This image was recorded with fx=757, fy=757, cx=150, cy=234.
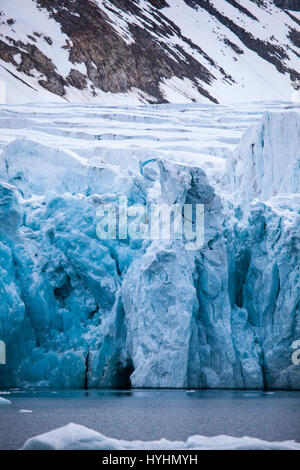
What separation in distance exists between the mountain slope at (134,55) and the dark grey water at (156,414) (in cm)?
3388

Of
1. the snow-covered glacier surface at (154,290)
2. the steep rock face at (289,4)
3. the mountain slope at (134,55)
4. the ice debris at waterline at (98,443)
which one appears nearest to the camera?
the ice debris at waterline at (98,443)

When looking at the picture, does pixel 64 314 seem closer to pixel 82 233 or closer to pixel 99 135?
pixel 82 233

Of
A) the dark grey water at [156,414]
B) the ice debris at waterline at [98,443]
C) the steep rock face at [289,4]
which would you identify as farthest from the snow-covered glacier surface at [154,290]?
the steep rock face at [289,4]

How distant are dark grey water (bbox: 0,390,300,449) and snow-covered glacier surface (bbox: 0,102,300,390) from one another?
90 centimetres

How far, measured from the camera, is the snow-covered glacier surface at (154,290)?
17.1m

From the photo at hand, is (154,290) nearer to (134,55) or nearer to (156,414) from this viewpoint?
(156,414)

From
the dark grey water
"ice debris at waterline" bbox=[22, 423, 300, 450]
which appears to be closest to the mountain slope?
the dark grey water

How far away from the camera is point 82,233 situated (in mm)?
18531

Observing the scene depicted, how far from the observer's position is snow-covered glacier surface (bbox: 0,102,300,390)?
56.2 feet

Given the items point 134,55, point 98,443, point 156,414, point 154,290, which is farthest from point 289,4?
point 98,443

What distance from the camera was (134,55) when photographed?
65.1m

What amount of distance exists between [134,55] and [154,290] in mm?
50626

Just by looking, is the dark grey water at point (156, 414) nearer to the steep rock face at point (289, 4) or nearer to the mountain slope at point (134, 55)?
the mountain slope at point (134, 55)

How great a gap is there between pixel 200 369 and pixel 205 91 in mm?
51536
